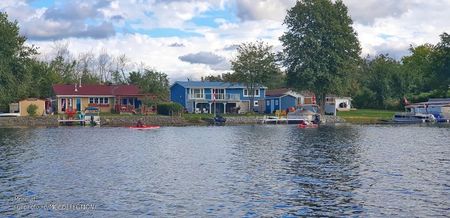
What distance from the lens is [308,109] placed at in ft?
333

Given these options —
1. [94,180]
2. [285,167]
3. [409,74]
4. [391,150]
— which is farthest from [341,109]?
[94,180]

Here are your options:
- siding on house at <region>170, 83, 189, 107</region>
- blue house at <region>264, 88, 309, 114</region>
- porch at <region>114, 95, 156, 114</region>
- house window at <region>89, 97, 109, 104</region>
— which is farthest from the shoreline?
blue house at <region>264, 88, 309, 114</region>

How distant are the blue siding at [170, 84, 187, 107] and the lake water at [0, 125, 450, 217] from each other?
199 feet

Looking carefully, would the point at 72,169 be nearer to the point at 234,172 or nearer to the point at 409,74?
the point at 234,172

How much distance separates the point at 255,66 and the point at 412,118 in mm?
28448

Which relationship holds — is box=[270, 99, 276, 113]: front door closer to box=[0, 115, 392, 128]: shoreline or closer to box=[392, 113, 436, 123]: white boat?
box=[0, 115, 392, 128]: shoreline

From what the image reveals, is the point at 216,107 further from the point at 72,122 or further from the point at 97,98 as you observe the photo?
the point at 72,122

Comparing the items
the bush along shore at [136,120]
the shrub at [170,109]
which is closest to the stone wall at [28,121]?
the bush along shore at [136,120]

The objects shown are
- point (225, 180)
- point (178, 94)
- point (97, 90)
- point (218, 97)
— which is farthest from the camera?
point (178, 94)

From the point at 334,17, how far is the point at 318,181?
7000 cm

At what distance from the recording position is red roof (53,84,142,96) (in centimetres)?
10362

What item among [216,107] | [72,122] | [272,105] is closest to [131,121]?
[72,122]

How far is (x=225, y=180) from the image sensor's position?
3006 cm

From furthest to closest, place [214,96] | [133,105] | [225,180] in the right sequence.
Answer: [214,96]
[133,105]
[225,180]
